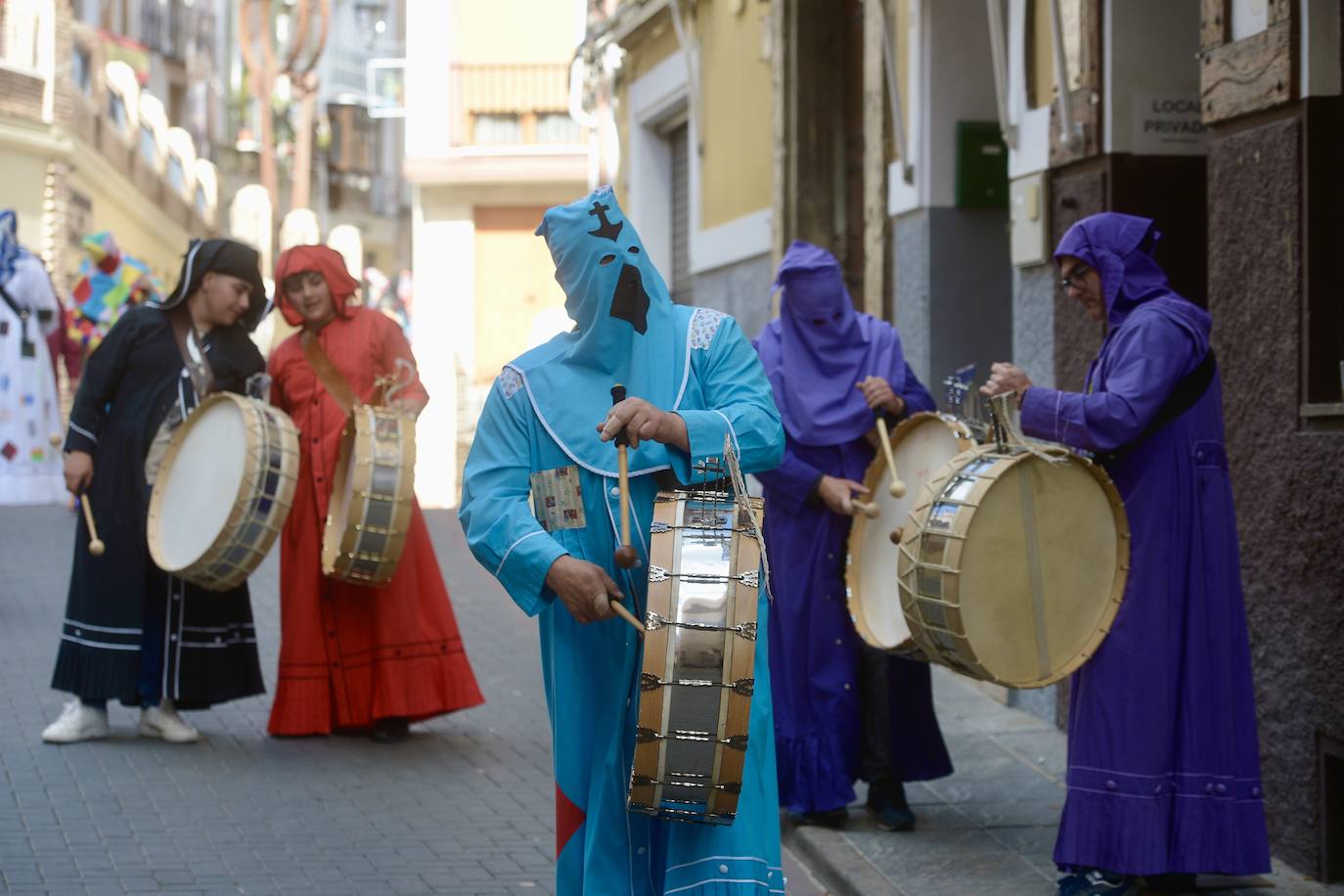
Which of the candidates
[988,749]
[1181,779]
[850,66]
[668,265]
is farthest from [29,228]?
[1181,779]

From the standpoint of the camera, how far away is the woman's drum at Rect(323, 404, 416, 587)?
26.1 ft

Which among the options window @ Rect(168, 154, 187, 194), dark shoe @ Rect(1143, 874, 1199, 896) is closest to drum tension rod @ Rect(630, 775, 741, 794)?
dark shoe @ Rect(1143, 874, 1199, 896)

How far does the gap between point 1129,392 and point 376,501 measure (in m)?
3.33

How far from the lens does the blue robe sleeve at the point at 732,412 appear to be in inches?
177

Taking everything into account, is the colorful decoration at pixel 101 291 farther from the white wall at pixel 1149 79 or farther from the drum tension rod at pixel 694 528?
the drum tension rod at pixel 694 528

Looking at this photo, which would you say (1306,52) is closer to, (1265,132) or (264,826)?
(1265,132)

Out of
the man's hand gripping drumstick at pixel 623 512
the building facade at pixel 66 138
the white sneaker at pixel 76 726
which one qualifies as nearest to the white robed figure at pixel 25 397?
the white sneaker at pixel 76 726

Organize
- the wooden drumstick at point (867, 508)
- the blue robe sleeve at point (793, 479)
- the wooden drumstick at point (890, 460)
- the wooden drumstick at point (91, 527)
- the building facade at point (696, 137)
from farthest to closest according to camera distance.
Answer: the building facade at point (696, 137)
the wooden drumstick at point (91, 527)
the blue robe sleeve at point (793, 479)
the wooden drumstick at point (867, 508)
the wooden drumstick at point (890, 460)

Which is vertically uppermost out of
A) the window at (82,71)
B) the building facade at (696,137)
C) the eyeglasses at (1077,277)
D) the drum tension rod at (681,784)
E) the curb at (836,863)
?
the window at (82,71)

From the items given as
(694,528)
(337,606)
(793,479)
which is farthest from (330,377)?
(694,528)

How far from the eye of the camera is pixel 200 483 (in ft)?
26.7

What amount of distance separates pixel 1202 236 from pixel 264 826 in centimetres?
422

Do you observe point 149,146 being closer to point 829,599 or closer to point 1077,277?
point 829,599

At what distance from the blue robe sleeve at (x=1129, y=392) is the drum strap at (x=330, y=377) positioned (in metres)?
3.65
